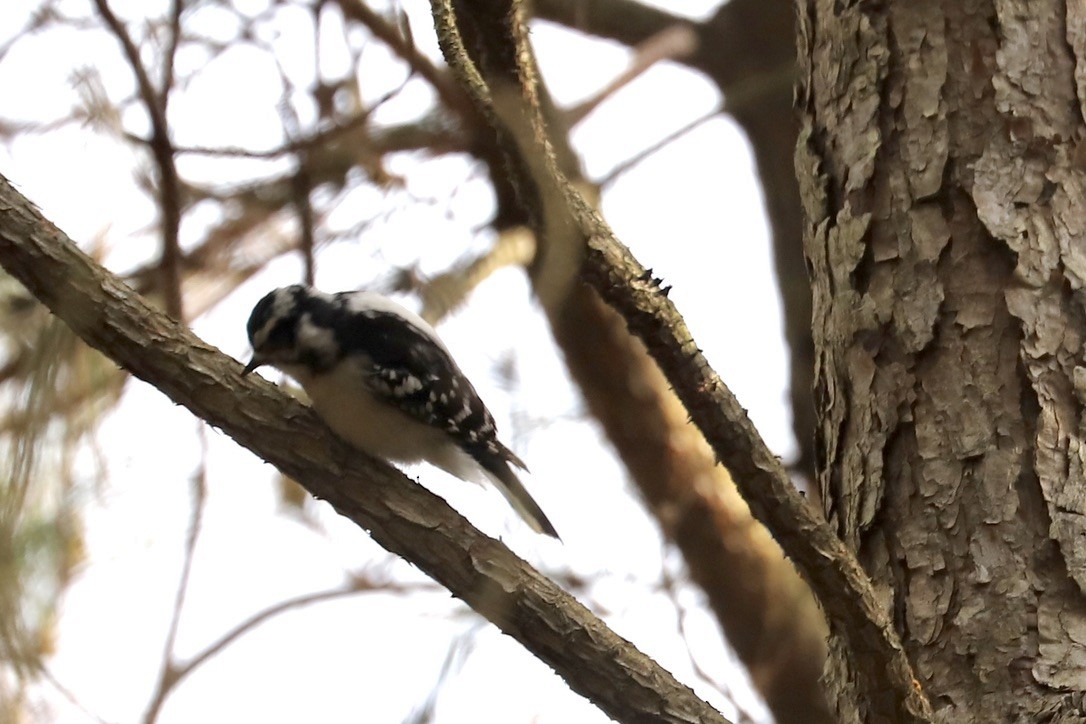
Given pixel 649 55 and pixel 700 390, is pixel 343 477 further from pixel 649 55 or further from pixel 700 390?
pixel 649 55

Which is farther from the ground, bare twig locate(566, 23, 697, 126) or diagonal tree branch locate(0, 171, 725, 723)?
bare twig locate(566, 23, 697, 126)

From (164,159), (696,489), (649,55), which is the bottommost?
(164,159)

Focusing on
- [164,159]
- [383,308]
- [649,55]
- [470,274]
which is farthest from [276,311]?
[649,55]

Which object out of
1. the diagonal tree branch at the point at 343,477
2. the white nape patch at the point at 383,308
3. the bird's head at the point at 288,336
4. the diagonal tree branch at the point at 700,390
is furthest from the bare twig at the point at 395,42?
the diagonal tree branch at the point at 700,390

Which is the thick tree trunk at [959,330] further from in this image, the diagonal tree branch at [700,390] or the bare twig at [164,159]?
the bare twig at [164,159]

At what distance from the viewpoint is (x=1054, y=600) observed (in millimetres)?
1848

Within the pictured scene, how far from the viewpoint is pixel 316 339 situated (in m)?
2.81

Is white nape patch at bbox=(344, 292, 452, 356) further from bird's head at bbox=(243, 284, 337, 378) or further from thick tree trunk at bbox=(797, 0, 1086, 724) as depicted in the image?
thick tree trunk at bbox=(797, 0, 1086, 724)

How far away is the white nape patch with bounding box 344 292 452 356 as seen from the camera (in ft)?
9.72

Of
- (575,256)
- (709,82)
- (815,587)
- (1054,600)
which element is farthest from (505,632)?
(709,82)

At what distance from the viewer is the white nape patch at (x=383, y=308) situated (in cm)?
296

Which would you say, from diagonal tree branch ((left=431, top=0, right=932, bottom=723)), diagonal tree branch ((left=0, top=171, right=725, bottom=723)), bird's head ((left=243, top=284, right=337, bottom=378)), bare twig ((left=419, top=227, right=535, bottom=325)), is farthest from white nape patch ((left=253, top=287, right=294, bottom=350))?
diagonal tree branch ((left=431, top=0, right=932, bottom=723))

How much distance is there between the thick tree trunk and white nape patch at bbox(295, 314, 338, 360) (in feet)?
3.74

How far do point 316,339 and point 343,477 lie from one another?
834mm
